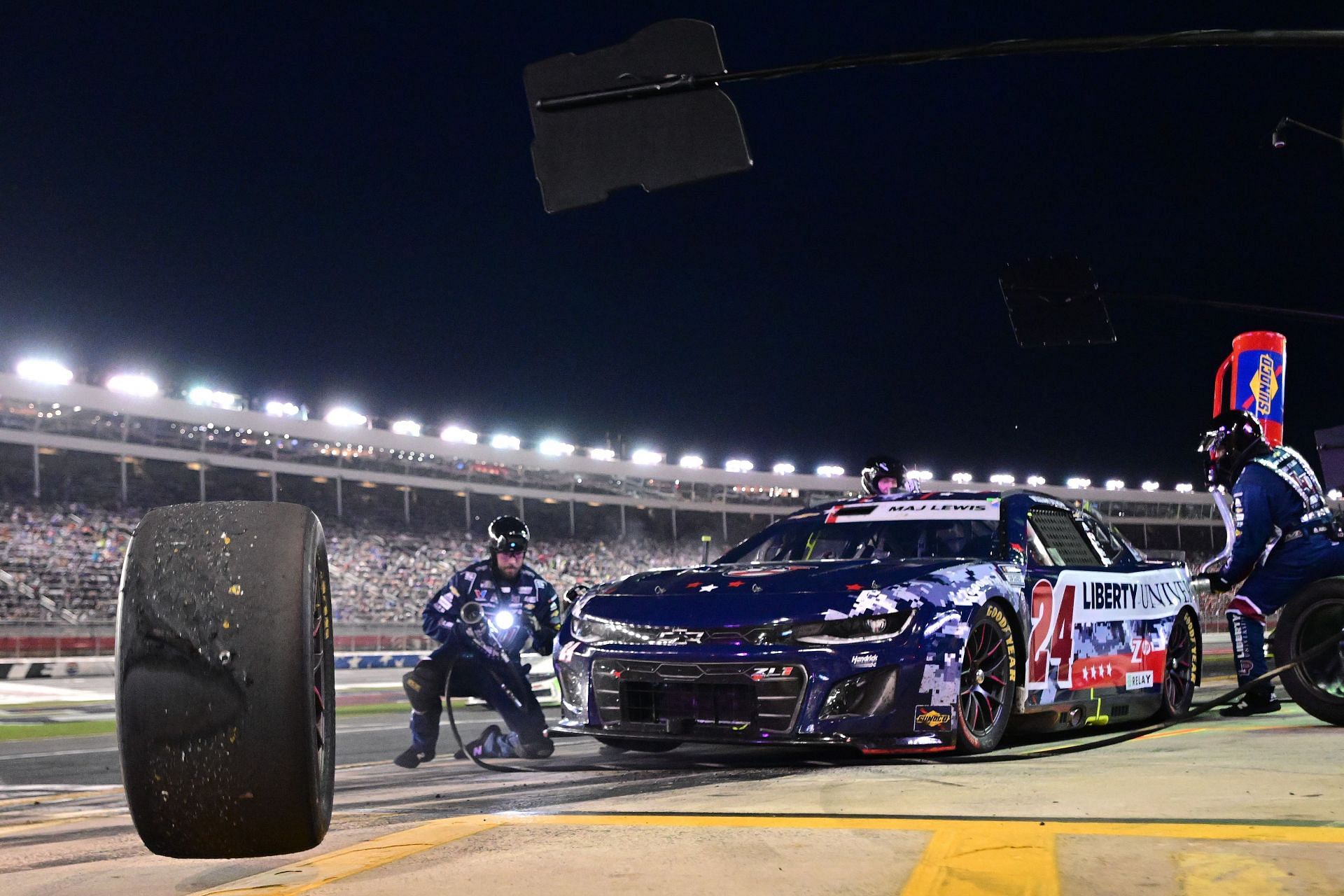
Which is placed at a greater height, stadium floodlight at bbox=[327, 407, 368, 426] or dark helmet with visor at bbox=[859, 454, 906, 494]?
stadium floodlight at bbox=[327, 407, 368, 426]

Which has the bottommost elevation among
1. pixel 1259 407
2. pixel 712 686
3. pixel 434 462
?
pixel 712 686

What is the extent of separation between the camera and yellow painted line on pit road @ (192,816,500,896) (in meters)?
2.80

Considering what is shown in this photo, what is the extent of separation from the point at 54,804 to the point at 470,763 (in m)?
2.19

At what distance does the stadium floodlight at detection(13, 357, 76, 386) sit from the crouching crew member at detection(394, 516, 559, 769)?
113 ft

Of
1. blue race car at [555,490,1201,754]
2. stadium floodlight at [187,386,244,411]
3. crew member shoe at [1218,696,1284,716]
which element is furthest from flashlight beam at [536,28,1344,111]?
stadium floodlight at [187,386,244,411]

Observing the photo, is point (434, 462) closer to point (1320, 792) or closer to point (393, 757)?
point (393, 757)

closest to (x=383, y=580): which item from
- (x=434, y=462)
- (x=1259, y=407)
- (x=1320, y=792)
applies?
(x=434, y=462)

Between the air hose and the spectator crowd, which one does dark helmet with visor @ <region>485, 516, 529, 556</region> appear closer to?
the air hose

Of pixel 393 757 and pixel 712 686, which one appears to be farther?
pixel 393 757

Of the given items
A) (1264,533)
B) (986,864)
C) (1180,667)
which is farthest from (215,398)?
(986,864)

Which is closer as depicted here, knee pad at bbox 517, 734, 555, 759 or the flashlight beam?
the flashlight beam

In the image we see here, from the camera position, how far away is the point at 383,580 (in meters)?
41.0

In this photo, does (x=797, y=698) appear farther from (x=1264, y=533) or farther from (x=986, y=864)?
(x=1264, y=533)

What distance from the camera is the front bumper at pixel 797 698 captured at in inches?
211
